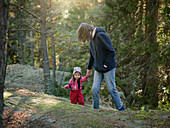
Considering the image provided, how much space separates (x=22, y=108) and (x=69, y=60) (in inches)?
234

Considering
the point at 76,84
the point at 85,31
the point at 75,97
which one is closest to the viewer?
the point at 85,31

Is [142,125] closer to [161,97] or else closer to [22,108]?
[22,108]

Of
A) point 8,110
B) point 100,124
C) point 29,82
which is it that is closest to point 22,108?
point 8,110

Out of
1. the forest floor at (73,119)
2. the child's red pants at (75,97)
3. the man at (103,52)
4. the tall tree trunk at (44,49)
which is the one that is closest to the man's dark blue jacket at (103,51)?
the man at (103,52)

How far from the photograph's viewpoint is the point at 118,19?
8.26 metres

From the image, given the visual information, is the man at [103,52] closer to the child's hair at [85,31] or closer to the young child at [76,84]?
the child's hair at [85,31]

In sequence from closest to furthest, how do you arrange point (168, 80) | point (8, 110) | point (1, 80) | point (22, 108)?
point (1, 80) < point (8, 110) < point (22, 108) < point (168, 80)

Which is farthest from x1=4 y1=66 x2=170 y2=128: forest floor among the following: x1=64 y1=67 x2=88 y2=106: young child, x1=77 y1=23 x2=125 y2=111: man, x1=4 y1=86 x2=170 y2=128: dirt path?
x1=64 y1=67 x2=88 y2=106: young child

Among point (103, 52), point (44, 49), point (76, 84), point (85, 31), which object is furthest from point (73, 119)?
point (44, 49)

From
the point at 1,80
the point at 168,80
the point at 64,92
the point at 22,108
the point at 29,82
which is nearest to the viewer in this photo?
the point at 1,80

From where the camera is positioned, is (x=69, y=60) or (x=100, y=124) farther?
(x=69, y=60)

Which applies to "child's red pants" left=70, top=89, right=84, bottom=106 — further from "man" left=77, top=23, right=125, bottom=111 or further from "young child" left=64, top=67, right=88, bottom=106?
"man" left=77, top=23, right=125, bottom=111

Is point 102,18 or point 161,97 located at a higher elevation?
point 102,18

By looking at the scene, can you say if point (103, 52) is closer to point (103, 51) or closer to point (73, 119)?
point (103, 51)
